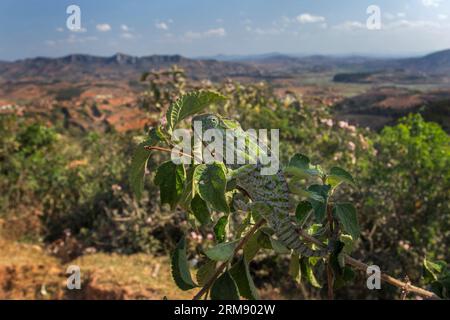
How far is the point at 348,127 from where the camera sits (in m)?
4.51

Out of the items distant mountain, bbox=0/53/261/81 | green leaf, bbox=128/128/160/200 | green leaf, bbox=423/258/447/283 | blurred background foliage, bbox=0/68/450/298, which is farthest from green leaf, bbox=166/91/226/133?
distant mountain, bbox=0/53/261/81

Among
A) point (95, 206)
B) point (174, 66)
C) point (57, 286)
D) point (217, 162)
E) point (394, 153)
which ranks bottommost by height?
point (57, 286)

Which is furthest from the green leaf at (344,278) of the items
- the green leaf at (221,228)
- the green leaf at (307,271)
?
the green leaf at (221,228)

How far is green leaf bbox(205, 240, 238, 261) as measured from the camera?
585mm

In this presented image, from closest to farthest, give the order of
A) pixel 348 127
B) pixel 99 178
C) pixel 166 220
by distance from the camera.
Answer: pixel 166 220 → pixel 348 127 → pixel 99 178

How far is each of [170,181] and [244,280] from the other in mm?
213

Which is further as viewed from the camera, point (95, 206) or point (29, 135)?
point (29, 135)

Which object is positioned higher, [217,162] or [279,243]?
[217,162]

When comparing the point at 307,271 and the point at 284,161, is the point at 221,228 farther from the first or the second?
the point at 284,161

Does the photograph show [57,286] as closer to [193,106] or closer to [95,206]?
[95,206]

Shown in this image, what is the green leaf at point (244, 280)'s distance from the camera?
0.60 metres

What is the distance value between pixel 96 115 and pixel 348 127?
19.8m

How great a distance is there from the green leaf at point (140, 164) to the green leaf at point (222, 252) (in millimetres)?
186
